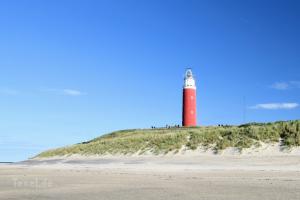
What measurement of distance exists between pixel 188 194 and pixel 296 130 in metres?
16.1

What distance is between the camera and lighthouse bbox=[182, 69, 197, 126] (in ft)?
176

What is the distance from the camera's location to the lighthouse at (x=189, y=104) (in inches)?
2115

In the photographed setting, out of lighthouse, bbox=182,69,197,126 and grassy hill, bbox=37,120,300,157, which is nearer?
grassy hill, bbox=37,120,300,157

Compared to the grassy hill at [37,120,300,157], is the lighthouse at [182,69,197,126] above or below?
above

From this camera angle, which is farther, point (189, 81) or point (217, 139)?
point (189, 81)

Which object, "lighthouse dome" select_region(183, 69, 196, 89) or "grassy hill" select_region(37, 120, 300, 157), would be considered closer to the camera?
"grassy hill" select_region(37, 120, 300, 157)

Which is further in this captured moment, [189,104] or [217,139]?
[189,104]

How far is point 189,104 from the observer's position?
177 ft

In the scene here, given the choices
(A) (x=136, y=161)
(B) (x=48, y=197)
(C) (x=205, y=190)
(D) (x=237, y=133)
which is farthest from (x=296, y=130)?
(B) (x=48, y=197)

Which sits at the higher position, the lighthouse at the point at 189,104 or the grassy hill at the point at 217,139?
the lighthouse at the point at 189,104

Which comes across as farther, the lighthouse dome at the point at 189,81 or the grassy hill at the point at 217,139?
the lighthouse dome at the point at 189,81

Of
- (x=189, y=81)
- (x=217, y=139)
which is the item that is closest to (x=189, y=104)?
(x=189, y=81)

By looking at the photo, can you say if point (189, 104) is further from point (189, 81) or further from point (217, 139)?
point (217, 139)

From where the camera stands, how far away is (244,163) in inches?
826
